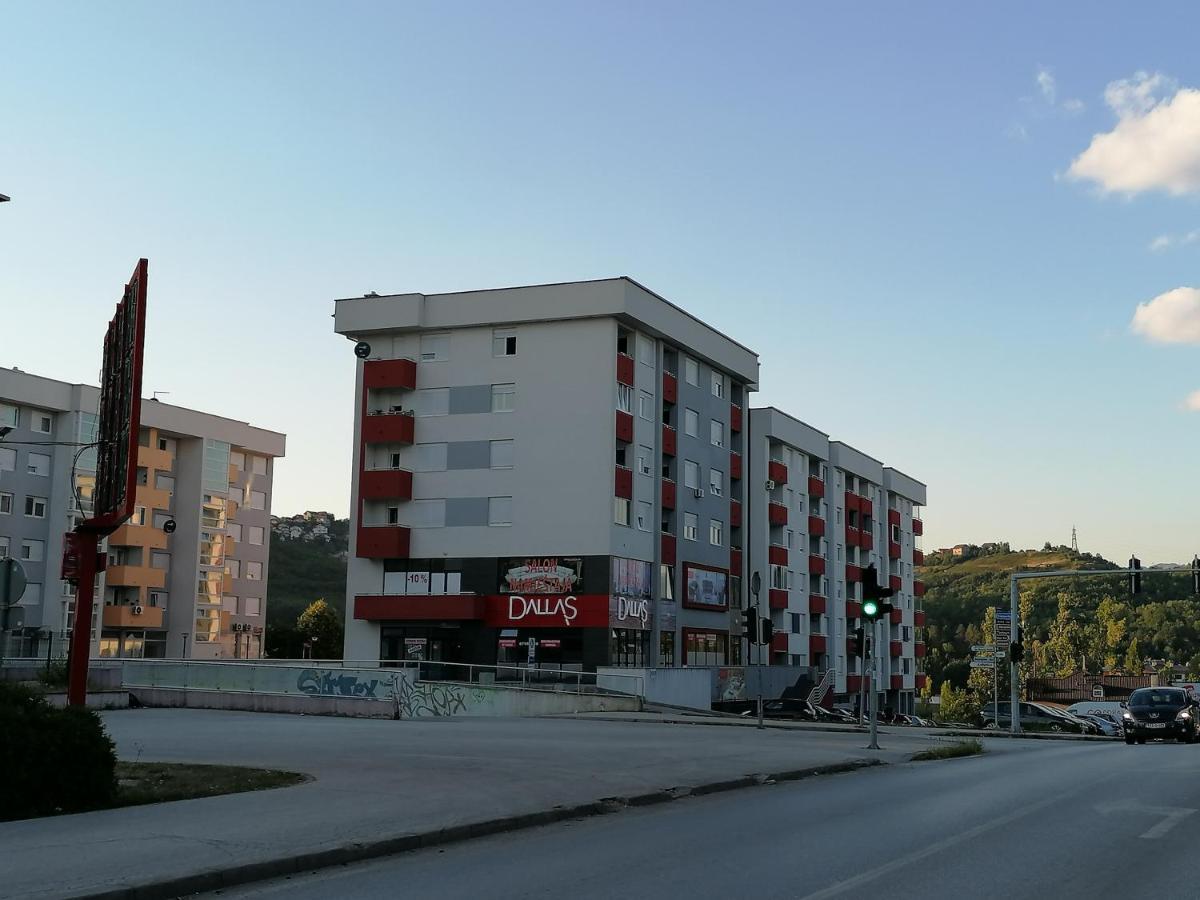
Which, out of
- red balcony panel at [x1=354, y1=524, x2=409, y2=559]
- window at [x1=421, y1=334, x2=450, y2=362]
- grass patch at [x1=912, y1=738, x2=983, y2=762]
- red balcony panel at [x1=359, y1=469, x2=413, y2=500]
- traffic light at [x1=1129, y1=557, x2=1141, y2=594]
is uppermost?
window at [x1=421, y1=334, x2=450, y2=362]

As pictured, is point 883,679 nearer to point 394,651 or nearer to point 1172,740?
point 394,651

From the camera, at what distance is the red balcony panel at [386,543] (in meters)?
59.6

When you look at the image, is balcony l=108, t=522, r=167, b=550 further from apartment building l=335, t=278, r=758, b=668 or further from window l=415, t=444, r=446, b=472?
window l=415, t=444, r=446, b=472

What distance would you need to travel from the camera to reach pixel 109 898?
25.8ft

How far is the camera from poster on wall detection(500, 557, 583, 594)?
2269 inches

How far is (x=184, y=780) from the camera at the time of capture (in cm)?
1416

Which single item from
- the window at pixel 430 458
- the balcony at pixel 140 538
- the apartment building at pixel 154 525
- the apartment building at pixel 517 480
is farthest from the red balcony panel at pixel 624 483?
the balcony at pixel 140 538

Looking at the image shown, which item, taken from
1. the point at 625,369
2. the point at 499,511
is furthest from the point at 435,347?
the point at 625,369

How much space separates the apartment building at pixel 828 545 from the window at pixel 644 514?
8.88 m

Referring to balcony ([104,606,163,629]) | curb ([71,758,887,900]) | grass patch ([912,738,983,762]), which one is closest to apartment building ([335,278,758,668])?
balcony ([104,606,163,629])

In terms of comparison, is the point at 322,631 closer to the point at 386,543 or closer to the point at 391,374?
the point at 386,543

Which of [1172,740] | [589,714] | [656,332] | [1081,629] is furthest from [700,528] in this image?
[1081,629]

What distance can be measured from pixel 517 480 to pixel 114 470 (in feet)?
137

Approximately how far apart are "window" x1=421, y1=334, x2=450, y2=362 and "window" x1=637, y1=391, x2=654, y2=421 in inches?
374
